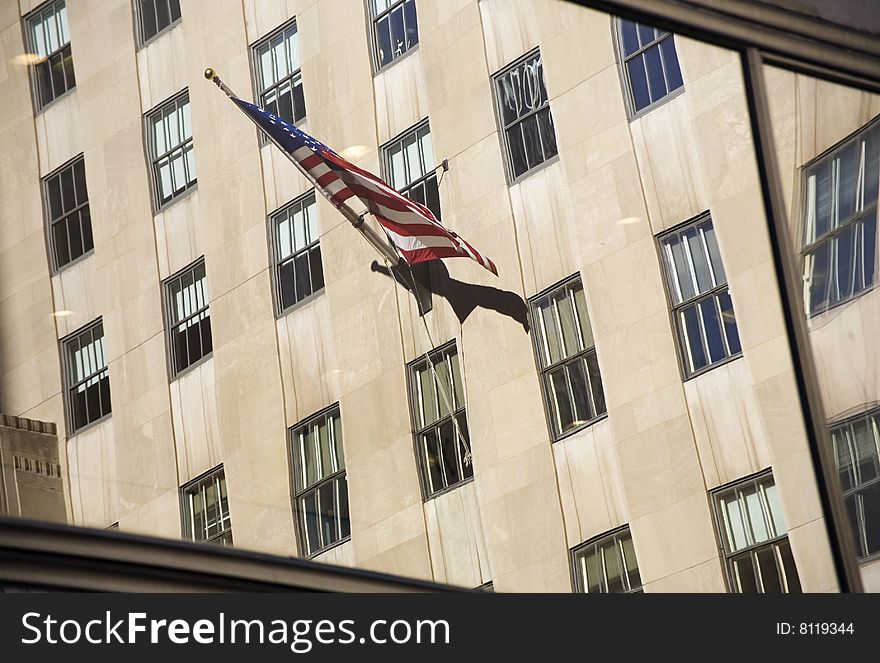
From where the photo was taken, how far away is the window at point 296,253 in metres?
5.34

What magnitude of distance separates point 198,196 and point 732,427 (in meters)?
2.42

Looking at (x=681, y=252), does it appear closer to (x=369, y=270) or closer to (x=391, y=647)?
(x=369, y=270)

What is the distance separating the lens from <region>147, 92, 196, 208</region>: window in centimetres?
511

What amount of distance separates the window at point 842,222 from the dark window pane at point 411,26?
193 cm

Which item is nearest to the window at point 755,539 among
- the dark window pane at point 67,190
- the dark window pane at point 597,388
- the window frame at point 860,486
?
the window frame at point 860,486

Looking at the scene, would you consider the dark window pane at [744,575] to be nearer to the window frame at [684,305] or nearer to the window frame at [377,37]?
the window frame at [684,305]

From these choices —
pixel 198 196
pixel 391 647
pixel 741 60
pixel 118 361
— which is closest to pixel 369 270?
pixel 198 196

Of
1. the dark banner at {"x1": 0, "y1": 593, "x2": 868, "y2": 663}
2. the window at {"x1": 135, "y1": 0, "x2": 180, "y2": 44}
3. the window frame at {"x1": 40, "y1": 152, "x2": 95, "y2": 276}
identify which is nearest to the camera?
the dark banner at {"x1": 0, "y1": 593, "x2": 868, "y2": 663}

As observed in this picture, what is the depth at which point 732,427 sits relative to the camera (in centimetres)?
588


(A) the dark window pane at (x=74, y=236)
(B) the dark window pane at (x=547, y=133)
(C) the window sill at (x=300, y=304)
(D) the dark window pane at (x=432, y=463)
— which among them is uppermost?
(B) the dark window pane at (x=547, y=133)

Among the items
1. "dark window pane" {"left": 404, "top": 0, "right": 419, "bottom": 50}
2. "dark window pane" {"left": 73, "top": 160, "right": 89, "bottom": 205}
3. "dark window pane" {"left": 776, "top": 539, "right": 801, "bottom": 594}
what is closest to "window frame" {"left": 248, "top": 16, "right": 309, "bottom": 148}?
"dark window pane" {"left": 404, "top": 0, "right": 419, "bottom": 50}

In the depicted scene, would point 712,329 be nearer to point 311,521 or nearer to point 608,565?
point 608,565

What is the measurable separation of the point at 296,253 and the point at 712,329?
185 centimetres

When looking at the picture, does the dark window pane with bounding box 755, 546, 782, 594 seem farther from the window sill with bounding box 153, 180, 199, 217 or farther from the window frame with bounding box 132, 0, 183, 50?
the window frame with bounding box 132, 0, 183, 50
